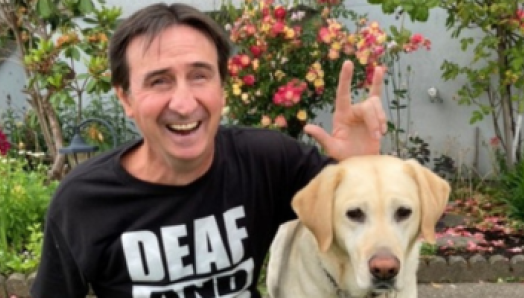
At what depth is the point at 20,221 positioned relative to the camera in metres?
4.73

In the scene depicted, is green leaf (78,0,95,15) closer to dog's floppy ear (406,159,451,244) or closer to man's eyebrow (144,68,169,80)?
man's eyebrow (144,68,169,80)

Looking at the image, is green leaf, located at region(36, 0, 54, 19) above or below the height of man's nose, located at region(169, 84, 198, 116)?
above

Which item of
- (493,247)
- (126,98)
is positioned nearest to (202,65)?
(126,98)

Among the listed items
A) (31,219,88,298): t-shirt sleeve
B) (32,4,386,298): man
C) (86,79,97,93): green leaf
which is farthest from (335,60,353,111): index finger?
(86,79,97,93): green leaf

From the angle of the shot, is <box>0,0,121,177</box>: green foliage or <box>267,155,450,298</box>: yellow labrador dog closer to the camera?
<box>267,155,450,298</box>: yellow labrador dog

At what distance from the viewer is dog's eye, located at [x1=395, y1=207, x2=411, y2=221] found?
7.79 ft

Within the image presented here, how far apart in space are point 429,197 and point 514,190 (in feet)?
12.1

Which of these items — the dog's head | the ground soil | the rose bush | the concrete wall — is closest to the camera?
the dog's head

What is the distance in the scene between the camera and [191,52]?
2.14m

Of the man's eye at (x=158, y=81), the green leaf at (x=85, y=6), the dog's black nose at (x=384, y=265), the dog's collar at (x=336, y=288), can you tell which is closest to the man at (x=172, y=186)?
the man's eye at (x=158, y=81)

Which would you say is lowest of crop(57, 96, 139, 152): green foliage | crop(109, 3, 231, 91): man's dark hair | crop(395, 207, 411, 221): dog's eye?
crop(57, 96, 139, 152): green foliage

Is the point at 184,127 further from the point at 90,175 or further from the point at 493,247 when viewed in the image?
the point at 493,247

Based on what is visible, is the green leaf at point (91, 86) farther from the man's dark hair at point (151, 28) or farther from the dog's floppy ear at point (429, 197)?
the dog's floppy ear at point (429, 197)

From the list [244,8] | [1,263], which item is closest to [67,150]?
[1,263]
